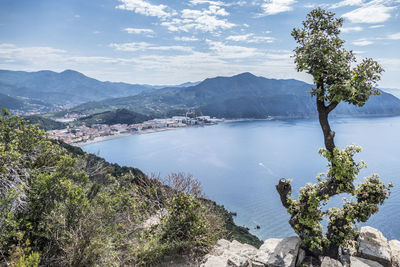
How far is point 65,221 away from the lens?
4.33 m

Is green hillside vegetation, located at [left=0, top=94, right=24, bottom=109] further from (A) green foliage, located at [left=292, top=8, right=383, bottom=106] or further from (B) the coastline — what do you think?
(A) green foliage, located at [left=292, top=8, right=383, bottom=106]

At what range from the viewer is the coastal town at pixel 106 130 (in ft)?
237

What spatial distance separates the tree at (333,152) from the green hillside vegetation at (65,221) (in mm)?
2379

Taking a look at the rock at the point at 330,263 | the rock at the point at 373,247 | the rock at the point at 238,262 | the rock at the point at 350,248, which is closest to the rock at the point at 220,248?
the rock at the point at 238,262

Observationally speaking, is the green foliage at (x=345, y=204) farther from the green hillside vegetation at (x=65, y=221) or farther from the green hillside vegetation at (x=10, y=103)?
the green hillside vegetation at (x=10, y=103)

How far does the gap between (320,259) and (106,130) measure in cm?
9187

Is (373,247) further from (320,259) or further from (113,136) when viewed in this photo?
(113,136)

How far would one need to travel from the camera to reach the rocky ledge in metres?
4.11

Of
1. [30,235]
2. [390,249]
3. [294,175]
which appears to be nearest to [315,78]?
[390,249]

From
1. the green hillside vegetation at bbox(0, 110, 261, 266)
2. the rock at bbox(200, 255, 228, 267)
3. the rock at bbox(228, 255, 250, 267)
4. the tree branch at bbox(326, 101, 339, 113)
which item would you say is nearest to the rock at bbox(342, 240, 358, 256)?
the rock at bbox(228, 255, 250, 267)

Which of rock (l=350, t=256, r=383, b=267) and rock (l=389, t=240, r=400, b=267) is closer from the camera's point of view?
rock (l=350, t=256, r=383, b=267)

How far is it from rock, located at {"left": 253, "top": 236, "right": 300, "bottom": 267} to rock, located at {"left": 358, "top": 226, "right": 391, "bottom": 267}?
3.70 ft

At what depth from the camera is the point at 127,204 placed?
6.62 metres

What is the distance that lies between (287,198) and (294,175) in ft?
121
